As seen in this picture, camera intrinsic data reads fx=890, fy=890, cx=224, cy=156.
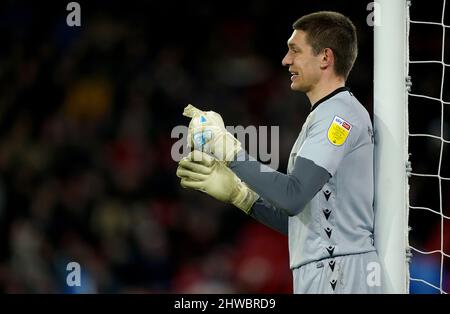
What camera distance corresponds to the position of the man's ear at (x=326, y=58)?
10.2ft

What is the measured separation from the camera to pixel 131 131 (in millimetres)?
6945

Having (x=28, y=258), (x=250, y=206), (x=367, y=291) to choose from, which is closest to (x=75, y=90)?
(x=28, y=258)

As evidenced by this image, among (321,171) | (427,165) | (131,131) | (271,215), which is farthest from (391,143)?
(131,131)

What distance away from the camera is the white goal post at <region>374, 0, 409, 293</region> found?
3150 mm

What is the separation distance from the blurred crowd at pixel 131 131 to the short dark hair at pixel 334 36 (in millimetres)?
2940

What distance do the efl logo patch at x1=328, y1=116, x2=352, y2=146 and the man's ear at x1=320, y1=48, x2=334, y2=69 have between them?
231 mm

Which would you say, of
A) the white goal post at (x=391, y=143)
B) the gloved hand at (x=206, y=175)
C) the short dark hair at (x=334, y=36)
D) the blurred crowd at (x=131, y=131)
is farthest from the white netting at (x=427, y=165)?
the gloved hand at (x=206, y=175)

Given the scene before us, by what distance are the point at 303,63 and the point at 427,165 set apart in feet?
10.7

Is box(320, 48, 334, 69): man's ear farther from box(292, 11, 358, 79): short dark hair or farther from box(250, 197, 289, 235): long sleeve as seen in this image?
box(250, 197, 289, 235): long sleeve

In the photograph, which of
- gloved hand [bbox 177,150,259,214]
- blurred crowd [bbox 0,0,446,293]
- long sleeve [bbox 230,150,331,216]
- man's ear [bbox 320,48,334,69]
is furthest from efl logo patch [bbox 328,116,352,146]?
blurred crowd [bbox 0,0,446,293]

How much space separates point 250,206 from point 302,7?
174 inches

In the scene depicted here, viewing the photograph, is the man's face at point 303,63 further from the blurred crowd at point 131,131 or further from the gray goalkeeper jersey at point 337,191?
the blurred crowd at point 131,131

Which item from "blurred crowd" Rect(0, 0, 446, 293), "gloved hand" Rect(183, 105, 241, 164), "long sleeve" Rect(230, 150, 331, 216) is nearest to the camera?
"long sleeve" Rect(230, 150, 331, 216)
